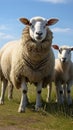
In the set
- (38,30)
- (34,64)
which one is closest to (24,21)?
(38,30)

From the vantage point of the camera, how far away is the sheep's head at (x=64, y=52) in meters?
11.6

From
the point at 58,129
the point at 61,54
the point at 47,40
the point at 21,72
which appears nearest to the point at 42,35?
the point at 47,40

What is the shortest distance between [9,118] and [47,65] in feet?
6.08

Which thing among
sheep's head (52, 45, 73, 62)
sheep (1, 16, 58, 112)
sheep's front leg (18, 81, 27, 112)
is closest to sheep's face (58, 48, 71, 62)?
sheep's head (52, 45, 73, 62)

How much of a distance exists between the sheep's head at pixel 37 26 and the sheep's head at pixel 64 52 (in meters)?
1.39

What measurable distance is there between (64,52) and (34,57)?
1.78 m

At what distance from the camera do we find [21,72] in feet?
33.2

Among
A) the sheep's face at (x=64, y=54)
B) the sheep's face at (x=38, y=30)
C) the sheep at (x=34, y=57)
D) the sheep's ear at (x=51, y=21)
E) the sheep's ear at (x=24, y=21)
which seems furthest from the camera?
the sheep's face at (x=64, y=54)

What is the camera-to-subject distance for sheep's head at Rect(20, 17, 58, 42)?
984 cm

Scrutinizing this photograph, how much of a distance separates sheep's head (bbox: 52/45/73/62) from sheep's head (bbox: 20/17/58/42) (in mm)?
1392

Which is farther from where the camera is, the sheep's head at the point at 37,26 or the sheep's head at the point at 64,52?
the sheep's head at the point at 64,52

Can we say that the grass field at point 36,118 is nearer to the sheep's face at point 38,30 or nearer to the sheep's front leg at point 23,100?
the sheep's front leg at point 23,100

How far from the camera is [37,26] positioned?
32.6 feet

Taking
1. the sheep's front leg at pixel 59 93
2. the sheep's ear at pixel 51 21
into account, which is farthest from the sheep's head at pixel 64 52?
the sheep's ear at pixel 51 21
